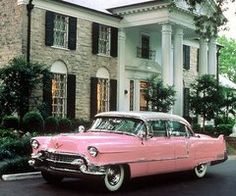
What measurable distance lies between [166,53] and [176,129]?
16417mm

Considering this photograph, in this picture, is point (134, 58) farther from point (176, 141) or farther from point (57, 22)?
point (176, 141)

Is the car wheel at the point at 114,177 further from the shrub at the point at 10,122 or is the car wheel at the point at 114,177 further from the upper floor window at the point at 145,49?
the upper floor window at the point at 145,49

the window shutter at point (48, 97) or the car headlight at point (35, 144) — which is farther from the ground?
the window shutter at point (48, 97)

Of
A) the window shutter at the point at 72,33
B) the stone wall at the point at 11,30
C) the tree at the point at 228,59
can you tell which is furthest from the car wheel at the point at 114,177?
the tree at the point at 228,59

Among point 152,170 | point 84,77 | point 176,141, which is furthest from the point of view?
point 84,77

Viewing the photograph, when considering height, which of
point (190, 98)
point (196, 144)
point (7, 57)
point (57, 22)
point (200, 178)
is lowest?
point (200, 178)

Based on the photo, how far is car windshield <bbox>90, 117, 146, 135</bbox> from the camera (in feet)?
36.6

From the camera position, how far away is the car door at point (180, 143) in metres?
11.9

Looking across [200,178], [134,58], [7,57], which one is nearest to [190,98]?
[134,58]

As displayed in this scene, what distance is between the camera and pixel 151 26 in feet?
100

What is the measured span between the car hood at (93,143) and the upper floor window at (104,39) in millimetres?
17914

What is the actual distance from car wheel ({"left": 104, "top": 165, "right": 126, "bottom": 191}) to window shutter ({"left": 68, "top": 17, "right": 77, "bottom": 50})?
55.9 feet

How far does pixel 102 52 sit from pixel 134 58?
3000 mm

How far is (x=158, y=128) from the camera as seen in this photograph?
11695 millimetres
